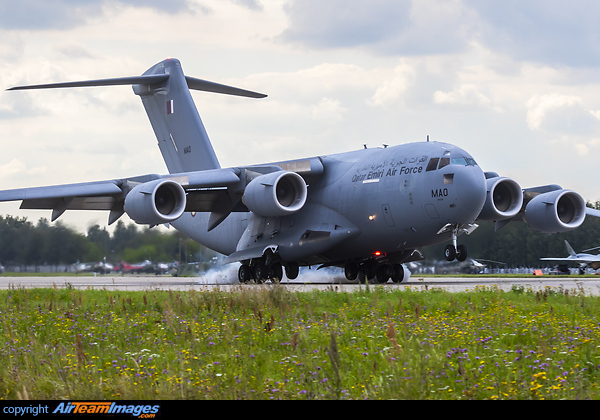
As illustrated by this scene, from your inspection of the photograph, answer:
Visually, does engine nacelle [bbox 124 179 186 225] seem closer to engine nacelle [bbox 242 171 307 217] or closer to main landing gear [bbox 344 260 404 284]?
engine nacelle [bbox 242 171 307 217]

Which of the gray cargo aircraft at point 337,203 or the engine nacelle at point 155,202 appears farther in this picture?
the gray cargo aircraft at point 337,203

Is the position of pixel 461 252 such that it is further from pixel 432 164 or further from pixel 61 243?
pixel 61 243

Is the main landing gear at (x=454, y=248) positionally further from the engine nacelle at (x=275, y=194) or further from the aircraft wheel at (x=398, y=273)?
the engine nacelle at (x=275, y=194)

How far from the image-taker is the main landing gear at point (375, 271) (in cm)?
2353

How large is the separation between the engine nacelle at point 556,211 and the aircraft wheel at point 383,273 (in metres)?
4.50

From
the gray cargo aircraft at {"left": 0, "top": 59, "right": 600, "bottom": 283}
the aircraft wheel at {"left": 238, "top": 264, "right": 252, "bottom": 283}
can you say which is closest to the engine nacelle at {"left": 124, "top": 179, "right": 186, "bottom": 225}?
the gray cargo aircraft at {"left": 0, "top": 59, "right": 600, "bottom": 283}

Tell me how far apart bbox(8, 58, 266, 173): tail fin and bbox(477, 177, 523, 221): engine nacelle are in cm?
969

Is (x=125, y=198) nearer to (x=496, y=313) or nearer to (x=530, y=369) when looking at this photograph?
(x=496, y=313)

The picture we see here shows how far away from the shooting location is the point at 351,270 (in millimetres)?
24078

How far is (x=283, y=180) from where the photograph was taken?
22.0 meters
